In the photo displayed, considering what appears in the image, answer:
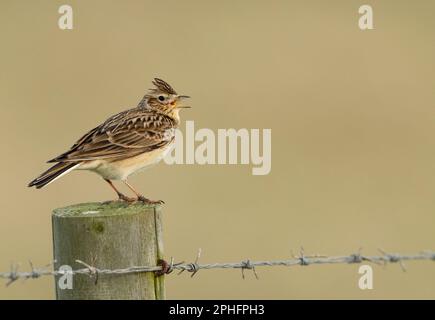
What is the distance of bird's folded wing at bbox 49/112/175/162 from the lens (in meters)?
8.89

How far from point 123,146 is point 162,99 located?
4.62ft

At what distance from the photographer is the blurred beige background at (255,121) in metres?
14.8

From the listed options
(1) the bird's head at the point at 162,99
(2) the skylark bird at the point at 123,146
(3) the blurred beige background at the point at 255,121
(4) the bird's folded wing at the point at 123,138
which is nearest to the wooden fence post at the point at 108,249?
(2) the skylark bird at the point at 123,146

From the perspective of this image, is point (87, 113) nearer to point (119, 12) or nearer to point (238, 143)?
point (238, 143)

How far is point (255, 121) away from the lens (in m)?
21.0

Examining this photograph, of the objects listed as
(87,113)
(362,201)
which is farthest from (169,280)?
(87,113)

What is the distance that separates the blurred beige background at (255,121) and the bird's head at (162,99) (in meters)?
3.65

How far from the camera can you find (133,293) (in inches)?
249

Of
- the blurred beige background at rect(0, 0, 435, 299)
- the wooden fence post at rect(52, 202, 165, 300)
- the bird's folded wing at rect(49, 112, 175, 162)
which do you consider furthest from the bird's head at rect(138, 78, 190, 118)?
the wooden fence post at rect(52, 202, 165, 300)

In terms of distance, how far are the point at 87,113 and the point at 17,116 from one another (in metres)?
1.51

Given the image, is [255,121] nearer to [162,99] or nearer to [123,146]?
[162,99]

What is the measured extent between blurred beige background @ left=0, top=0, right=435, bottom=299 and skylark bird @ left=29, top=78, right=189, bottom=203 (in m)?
4.07

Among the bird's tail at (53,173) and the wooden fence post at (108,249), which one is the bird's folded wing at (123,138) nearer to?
the bird's tail at (53,173)

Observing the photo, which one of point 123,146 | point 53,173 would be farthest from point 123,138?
point 53,173
